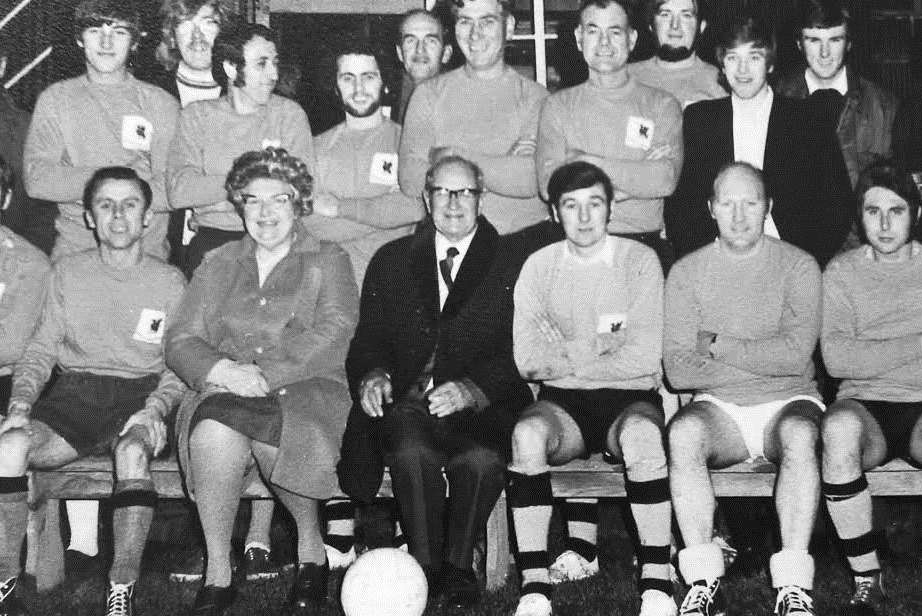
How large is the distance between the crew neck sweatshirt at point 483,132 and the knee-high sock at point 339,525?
1395 mm

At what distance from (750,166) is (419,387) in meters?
1.58

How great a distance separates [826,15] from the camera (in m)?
5.61

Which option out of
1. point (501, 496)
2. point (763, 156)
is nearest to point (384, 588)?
point (501, 496)

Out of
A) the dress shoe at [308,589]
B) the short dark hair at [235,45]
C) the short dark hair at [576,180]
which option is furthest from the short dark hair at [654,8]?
the dress shoe at [308,589]

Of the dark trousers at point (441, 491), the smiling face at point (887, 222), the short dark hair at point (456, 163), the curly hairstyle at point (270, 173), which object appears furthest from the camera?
the curly hairstyle at point (270, 173)

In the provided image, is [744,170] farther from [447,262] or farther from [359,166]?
[359,166]

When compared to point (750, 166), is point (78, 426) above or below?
below

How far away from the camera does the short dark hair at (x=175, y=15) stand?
5.93 m

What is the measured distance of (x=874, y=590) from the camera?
4.53m

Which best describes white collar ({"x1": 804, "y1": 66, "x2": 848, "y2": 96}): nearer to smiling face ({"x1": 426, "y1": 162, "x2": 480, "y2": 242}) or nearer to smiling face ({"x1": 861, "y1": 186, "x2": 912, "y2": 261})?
smiling face ({"x1": 861, "y1": 186, "x2": 912, "y2": 261})

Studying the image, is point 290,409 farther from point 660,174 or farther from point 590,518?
point 660,174

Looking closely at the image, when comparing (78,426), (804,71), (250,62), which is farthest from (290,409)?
(804,71)

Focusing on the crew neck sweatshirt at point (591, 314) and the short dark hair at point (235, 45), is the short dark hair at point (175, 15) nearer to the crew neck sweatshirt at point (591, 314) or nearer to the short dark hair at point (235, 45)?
the short dark hair at point (235, 45)

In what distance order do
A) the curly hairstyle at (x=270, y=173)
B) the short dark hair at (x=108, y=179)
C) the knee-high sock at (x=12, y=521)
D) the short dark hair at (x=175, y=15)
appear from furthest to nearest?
the short dark hair at (x=175, y=15) < the short dark hair at (x=108, y=179) < the curly hairstyle at (x=270, y=173) < the knee-high sock at (x=12, y=521)
